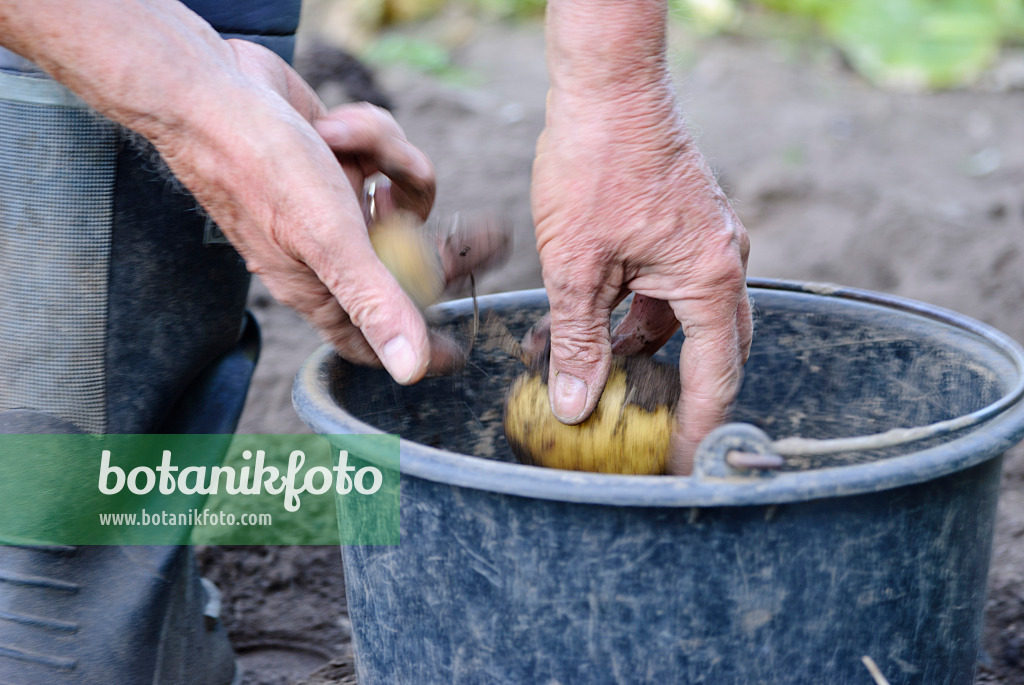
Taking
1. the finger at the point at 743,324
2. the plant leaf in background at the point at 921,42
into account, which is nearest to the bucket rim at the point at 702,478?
the finger at the point at 743,324

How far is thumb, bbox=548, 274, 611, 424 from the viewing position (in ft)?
4.11

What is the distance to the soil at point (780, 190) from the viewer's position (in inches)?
82.9

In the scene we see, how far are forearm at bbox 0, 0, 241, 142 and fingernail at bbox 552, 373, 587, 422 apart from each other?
611 mm

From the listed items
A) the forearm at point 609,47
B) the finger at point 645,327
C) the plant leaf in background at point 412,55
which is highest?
the forearm at point 609,47

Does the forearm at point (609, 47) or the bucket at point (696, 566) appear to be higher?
the forearm at point (609, 47)

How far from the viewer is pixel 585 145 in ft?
3.93

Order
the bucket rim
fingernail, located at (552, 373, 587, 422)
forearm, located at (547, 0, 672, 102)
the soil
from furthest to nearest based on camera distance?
the soil → fingernail, located at (552, 373, 587, 422) → forearm, located at (547, 0, 672, 102) → the bucket rim

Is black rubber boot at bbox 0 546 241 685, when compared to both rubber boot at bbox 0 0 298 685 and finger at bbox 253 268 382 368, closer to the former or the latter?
rubber boot at bbox 0 0 298 685

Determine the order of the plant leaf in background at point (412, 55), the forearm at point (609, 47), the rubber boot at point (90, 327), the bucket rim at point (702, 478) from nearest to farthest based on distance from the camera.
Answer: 1. the bucket rim at point (702, 478)
2. the forearm at point (609, 47)
3. the rubber boot at point (90, 327)
4. the plant leaf in background at point (412, 55)

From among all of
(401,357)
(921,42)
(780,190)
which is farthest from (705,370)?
(921,42)

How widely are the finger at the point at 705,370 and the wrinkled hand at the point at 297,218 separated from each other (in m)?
0.36

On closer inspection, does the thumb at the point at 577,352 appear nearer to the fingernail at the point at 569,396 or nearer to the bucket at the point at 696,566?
the fingernail at the point at 569,396

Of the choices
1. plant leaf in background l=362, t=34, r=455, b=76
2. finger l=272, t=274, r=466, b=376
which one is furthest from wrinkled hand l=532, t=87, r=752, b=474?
plant leaf in background l=362, t=34, r=455, b=76

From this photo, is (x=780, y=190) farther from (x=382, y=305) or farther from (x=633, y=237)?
(x=382, y=305)
